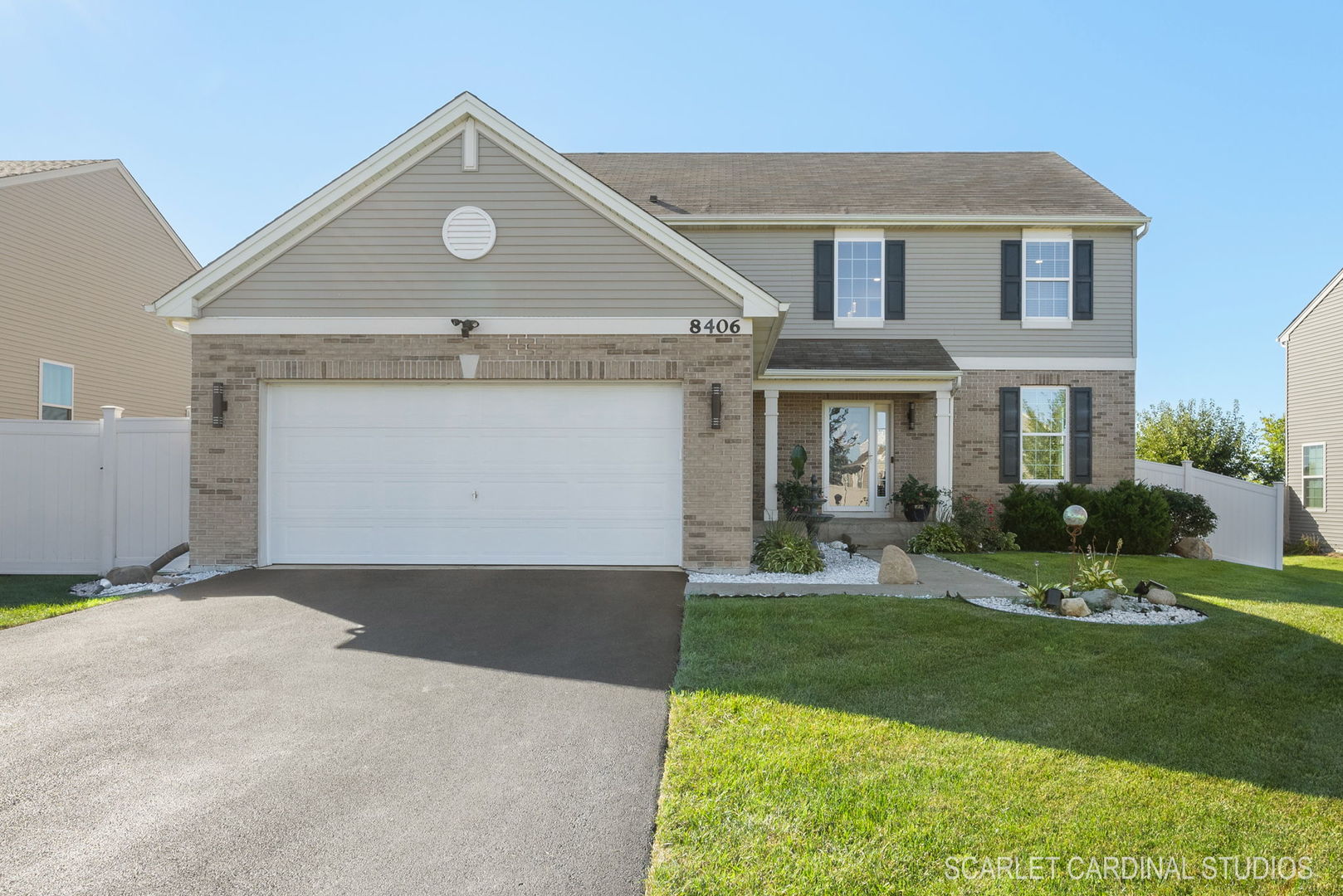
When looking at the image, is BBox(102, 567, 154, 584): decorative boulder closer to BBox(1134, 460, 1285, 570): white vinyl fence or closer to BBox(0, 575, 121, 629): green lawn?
BBox(0, 575, 121, 629): green lawn

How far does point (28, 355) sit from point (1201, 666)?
18401mm

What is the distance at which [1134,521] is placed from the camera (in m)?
13.5

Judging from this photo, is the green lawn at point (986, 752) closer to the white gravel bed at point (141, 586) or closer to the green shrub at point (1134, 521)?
the white gravel bed at point (141, 586)

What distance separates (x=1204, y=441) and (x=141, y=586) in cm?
2696

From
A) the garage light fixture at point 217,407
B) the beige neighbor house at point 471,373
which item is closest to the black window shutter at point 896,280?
the beige neighbor house at point 471,373

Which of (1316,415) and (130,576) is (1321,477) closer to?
(1316,415)

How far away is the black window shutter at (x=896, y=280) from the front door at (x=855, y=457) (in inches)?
77.0

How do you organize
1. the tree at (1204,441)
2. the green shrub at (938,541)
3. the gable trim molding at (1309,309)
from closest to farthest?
the green shrub at (938,541) → the gable trim molding at (1309,309) → the tree at (1204,441)

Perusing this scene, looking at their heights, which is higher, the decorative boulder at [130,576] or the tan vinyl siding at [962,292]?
the tan vinyl siding at [962,292]

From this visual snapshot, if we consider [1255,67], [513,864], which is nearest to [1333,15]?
[1255,67]

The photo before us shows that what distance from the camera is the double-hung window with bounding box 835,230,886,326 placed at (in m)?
15.2

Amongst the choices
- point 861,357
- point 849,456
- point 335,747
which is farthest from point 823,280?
point 335,747

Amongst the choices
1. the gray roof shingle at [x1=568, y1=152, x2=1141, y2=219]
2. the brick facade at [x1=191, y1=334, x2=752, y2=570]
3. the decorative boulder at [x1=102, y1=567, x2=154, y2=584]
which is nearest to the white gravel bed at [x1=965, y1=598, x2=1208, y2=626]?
the brick facade at [x1=191, y1=334, x2=752, y2=570]

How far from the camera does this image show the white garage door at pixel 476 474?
959 centimetres
